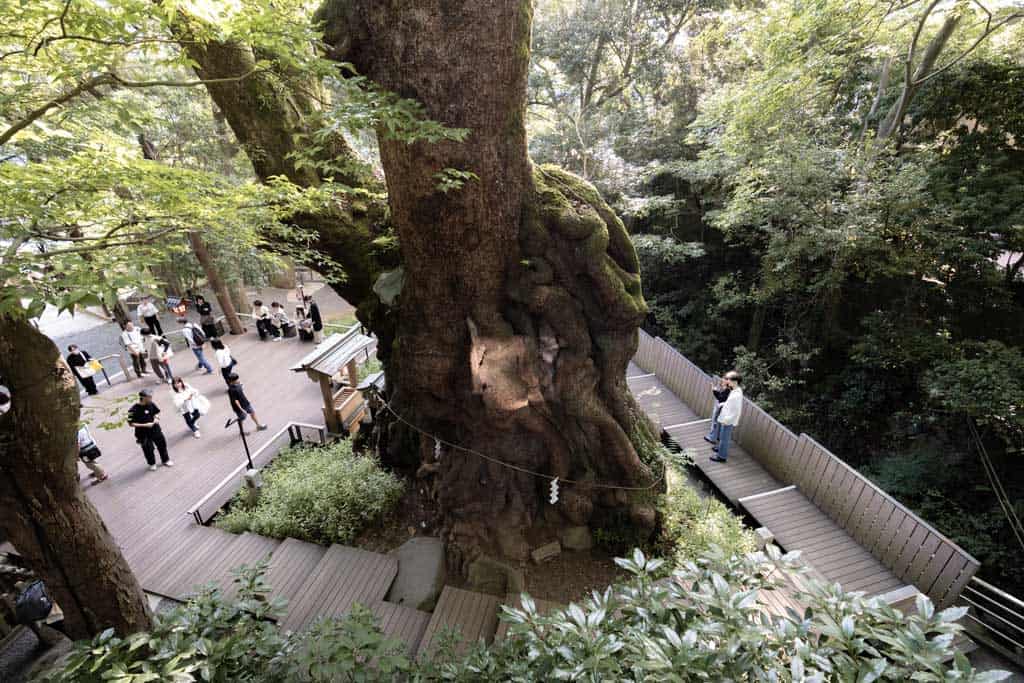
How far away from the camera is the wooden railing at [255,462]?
6691 millimetres

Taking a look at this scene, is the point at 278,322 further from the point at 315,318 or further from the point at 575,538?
the point at 575,538

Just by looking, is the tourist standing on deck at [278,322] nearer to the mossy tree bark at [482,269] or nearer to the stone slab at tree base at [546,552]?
the mossy tree bark at [482,269]

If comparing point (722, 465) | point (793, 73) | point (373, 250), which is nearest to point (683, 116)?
point (793, 73)

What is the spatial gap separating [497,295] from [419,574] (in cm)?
359


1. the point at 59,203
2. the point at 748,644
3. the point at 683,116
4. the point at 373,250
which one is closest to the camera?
the point at 748,644

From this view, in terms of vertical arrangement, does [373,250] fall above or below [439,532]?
above

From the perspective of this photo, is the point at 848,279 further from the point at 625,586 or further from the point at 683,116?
the point at 625,586

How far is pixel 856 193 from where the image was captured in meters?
8.18

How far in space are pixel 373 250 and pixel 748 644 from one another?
18.1ft

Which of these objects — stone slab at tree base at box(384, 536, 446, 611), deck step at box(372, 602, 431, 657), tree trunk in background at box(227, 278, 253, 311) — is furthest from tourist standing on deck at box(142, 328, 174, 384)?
deck step at box(372, 602, 431, 657)

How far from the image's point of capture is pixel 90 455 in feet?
24.0

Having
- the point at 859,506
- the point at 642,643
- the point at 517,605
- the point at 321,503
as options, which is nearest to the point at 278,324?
the point at 321,503

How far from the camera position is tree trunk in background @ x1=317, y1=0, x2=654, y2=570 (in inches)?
152

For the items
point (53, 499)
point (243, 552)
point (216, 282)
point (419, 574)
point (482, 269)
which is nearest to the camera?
point (53, 499)
